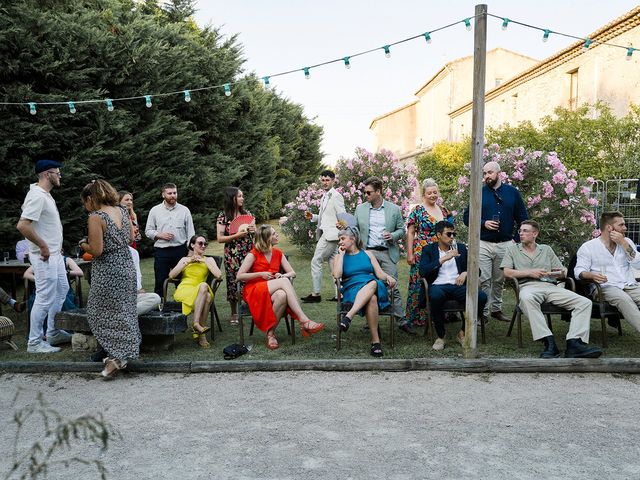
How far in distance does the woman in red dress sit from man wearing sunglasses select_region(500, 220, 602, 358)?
82.7 inches

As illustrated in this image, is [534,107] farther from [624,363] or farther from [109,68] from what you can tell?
[624,363]

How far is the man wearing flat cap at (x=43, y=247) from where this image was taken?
5.88m

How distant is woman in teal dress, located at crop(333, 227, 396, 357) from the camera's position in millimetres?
5984

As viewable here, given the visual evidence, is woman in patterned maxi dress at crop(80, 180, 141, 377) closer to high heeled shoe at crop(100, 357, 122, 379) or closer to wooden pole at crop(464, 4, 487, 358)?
high heeled shoe at crop(100, 357, 122, 379)

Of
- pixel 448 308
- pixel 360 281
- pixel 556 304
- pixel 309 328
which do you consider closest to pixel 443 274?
pixel 448 308

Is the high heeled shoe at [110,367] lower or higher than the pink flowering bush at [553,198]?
lower

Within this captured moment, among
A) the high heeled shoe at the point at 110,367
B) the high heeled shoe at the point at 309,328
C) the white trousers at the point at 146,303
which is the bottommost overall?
the high heeled shoe at the point at 110,367

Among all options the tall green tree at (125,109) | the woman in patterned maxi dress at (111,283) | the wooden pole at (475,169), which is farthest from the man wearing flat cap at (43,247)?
the wooden pole at (475,169)

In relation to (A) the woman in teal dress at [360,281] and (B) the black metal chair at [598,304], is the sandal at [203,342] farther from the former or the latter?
(B) the black metal chair at [598,304]

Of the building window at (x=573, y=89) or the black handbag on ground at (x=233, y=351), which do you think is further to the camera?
the building window at (x=573, y=89)

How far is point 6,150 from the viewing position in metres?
10.6

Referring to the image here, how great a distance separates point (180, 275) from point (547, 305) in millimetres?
4026

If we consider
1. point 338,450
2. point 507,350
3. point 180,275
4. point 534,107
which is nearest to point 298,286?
point 180,275

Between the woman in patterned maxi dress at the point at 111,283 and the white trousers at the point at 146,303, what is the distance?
546 mm
